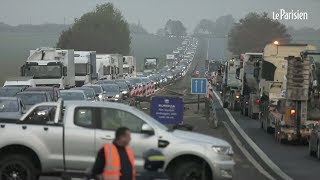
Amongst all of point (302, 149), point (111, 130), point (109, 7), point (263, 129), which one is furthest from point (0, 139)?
point (109, 7)

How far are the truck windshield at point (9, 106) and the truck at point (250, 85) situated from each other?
1626 cm

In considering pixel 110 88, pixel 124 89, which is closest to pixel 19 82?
pixel 110 88

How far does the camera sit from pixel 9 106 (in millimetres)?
25000

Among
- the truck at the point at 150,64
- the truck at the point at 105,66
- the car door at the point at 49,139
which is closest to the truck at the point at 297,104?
the car door at the point at 49,139

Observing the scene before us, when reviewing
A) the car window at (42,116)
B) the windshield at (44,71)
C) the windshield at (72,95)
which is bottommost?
the windshield at (72,95)

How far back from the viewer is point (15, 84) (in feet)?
133

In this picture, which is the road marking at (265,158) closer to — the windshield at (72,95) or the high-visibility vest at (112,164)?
the windshield at (72,95)

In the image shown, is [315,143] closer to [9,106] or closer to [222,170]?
[222,170]

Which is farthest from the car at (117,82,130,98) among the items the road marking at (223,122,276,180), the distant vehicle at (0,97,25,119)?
the distant vehicle at (0,97,25,119)

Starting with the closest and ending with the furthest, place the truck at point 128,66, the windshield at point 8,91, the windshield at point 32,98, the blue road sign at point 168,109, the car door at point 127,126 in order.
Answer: the car door at point 127,126 < the blue road sign at point 168,109 < the windshield at point 32,98 < the windshield at point 8,91 < the truck at point 128,66

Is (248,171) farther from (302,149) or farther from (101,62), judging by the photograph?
(101,62)

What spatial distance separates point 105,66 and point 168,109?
43.5m

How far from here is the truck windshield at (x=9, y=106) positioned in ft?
81.3

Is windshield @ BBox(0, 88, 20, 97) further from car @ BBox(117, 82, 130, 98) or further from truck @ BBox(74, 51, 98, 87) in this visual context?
truck @ BBox(74, 51, 98, 87)
